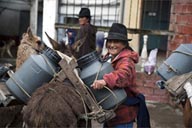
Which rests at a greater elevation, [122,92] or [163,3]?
[163,3]

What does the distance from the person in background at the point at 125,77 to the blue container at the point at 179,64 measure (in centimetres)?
37

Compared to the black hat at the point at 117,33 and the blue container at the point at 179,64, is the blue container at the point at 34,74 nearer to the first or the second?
the black hat at the point at 117,33

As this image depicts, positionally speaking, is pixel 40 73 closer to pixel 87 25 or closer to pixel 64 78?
pixel 64 78

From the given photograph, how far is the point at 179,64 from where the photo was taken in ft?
11.2

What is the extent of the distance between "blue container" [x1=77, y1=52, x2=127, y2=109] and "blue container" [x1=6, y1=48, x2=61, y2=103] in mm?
196

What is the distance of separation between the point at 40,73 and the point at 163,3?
21.7ft

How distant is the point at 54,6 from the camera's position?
26.5 feet

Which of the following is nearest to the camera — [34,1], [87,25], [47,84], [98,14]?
[47,84]

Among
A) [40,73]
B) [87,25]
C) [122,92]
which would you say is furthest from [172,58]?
[87,25]

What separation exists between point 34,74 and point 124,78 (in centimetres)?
69

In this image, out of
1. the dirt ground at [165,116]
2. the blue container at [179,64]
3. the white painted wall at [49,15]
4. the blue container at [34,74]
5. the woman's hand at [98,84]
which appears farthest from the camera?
the white painted wall at [49,15]

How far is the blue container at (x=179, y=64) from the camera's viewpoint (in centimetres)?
338

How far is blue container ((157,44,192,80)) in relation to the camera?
11.1 ft

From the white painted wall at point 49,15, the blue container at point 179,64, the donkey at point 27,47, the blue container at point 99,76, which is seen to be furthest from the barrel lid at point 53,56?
the white painted wall at point 49,15
